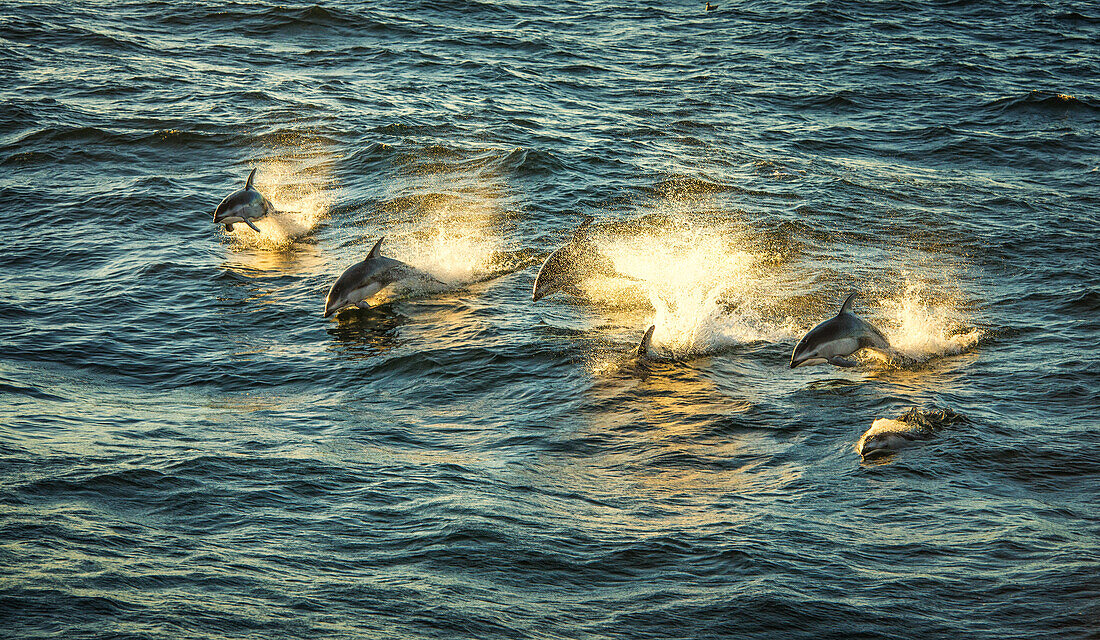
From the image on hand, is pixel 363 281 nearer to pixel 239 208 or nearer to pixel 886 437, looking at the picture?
pixel 239 208

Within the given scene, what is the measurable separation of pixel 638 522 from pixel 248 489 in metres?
3.43

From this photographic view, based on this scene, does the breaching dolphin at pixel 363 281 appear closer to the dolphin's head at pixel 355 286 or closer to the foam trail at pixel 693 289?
the dolphin's head at pixel 355 286

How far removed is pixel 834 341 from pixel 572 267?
4.77 metres

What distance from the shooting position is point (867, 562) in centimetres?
833

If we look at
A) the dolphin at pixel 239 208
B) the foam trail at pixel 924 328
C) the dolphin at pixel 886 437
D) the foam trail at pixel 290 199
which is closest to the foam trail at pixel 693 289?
the foam trail at pixel 924 328

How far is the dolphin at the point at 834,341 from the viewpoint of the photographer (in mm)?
11609

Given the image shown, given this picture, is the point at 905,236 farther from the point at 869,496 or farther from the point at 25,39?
the point at 25,39

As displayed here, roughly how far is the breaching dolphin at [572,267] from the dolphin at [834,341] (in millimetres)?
4011

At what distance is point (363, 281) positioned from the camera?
14.0 metres

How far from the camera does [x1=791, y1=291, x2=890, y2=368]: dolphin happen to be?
11.6 meters

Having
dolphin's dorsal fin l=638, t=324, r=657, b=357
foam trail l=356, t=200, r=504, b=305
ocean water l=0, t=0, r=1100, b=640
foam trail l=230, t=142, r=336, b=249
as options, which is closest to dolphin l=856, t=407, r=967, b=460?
ocean water l=0, t=0, r=1100, b=640

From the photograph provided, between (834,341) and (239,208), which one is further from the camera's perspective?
(239,208)

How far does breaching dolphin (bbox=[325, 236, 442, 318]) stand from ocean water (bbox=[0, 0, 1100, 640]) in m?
0.29

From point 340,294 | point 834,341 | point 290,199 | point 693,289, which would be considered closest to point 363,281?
point 340,294
